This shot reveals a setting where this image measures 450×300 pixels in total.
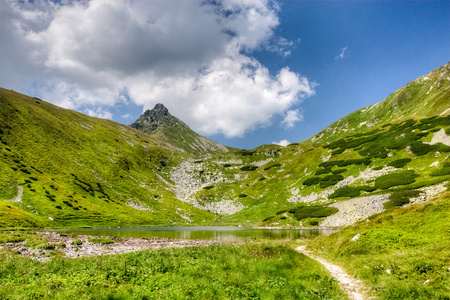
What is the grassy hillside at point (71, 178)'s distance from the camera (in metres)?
80.4

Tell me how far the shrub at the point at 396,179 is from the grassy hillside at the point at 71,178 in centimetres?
8782

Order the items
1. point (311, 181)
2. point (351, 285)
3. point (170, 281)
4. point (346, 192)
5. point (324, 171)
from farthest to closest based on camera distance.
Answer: point (324, 171)
point (311, 181)
point (346, 192)
point (351, 285)
point (170, 281)

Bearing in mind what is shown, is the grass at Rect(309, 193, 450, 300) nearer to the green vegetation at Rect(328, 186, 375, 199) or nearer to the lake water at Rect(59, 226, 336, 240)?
the lake water at Rect(59, 226, 336, 240)

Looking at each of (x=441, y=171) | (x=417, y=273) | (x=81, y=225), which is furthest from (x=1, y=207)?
(x=441, y=171)

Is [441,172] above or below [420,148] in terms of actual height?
below

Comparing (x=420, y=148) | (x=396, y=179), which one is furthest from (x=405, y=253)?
(x=420, y=148)

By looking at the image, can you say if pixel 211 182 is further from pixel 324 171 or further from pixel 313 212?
pixel 313 212

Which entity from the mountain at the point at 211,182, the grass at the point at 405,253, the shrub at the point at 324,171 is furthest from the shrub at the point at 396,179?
the grass at the point at 405,253

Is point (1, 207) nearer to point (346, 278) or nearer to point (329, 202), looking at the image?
point (346, 278)

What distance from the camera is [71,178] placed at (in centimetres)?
11300

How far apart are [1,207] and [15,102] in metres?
122

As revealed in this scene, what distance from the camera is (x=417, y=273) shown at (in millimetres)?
15422

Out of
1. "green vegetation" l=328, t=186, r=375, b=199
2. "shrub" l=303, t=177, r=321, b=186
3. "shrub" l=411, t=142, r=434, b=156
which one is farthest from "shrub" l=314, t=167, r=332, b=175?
"shrub" l=411, t=142, r=434, b=156

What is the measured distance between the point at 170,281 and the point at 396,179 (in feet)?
322
